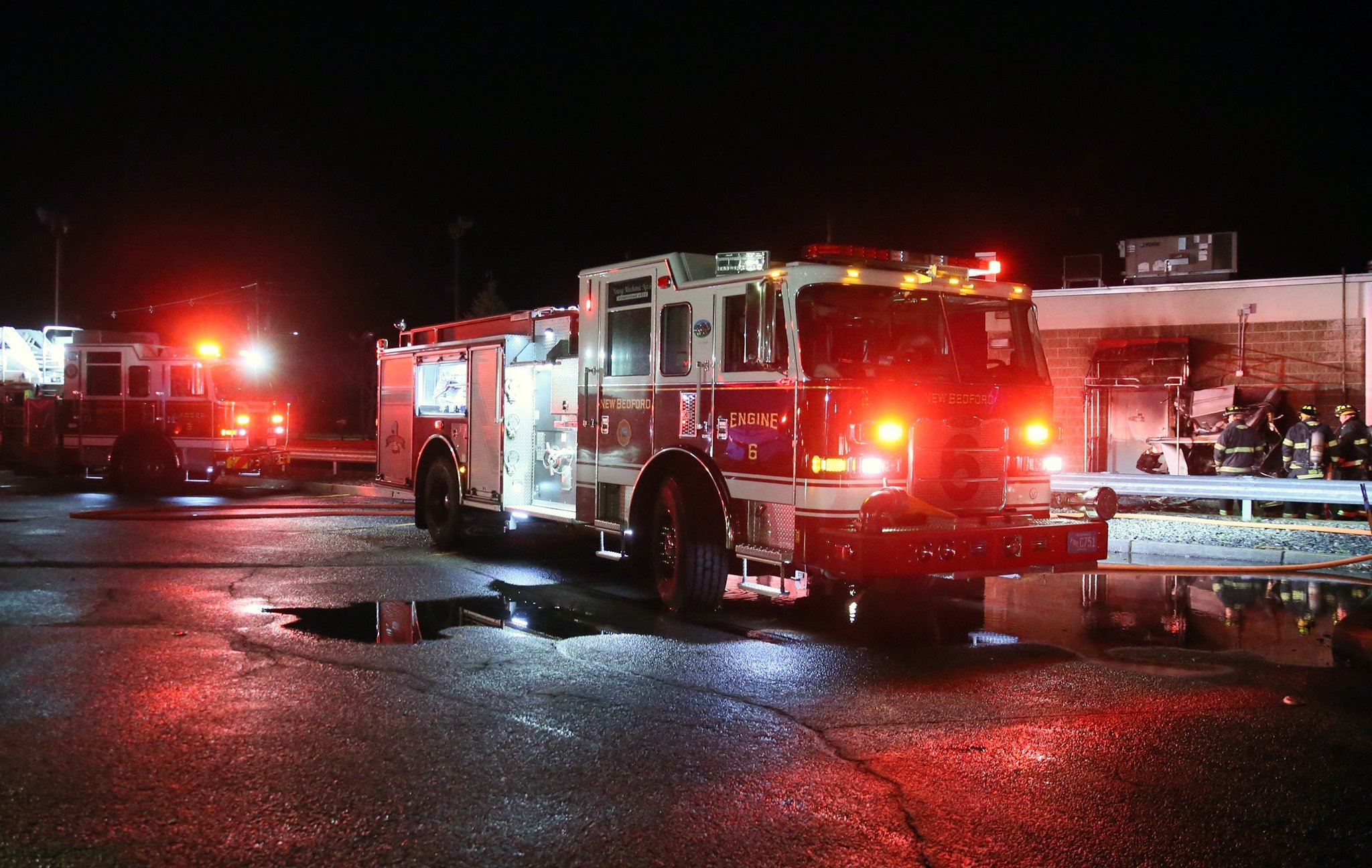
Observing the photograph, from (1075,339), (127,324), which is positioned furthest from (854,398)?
(127,324)

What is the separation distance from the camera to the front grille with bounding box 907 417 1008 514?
25.4ft

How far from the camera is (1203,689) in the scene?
639 centimetres

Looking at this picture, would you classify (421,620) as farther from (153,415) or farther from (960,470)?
(153,415)

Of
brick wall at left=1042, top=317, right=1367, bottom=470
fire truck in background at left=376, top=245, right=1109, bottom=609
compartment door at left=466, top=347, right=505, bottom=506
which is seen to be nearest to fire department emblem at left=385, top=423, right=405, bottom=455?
compartment door at left=466, top=347, right=505, bottom=506

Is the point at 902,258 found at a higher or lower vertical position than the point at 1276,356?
higher

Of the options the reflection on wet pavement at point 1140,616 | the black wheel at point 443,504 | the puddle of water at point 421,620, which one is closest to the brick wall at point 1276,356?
the reflection on wet pavement at point 1140,616

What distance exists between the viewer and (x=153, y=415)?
65.4 ft

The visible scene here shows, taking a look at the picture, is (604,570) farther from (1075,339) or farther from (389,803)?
(1075,339)

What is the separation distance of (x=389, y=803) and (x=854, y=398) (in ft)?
13.6

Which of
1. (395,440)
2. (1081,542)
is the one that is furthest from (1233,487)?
(395,440)

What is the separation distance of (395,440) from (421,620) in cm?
557

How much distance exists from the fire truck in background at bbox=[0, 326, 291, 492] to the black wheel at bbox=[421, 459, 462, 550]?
341 inches

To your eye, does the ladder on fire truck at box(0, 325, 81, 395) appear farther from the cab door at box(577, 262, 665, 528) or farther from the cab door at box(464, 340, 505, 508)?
the cab door at box(577, 262, 665, 528)

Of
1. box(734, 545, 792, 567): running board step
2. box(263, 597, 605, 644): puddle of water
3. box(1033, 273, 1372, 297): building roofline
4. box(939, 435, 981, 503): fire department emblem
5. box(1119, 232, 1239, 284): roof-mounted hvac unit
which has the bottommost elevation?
box(263, 597, 605, 644): puddle of water
